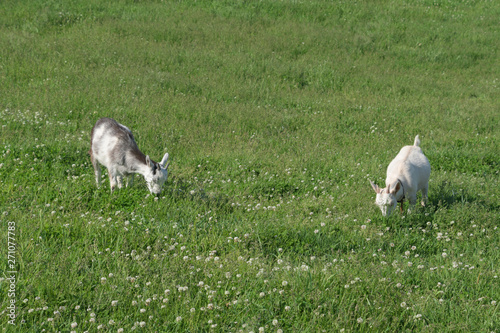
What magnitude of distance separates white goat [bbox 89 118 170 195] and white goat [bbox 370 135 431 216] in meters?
3.39

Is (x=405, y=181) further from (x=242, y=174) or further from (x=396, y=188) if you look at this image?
(x=242, y=174)

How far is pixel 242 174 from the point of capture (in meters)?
8.35

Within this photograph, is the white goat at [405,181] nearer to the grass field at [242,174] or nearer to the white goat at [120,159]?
the grass field at [242,174]

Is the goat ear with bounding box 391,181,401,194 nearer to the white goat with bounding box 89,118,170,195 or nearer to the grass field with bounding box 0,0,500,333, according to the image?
the grass field with bounding box 0,0,500,333

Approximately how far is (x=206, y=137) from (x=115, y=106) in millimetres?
2848

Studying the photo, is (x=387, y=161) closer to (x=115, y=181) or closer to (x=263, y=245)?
(x=263, y=245)

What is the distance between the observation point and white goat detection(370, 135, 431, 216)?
21.7 ft

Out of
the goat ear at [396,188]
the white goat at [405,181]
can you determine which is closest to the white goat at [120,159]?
Result: the white goat at [405,181]

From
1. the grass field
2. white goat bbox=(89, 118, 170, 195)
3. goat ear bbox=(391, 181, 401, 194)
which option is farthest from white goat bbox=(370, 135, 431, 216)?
white goat bbox=(89, 118, 170, 195)

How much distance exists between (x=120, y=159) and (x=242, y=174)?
7.64ft

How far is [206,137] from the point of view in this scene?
34.7ft

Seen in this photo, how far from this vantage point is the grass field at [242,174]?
4.17 metres

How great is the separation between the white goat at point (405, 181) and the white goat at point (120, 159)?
339 centimetres

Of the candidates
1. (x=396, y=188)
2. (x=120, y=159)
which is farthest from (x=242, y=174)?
(x=396, y=188)
